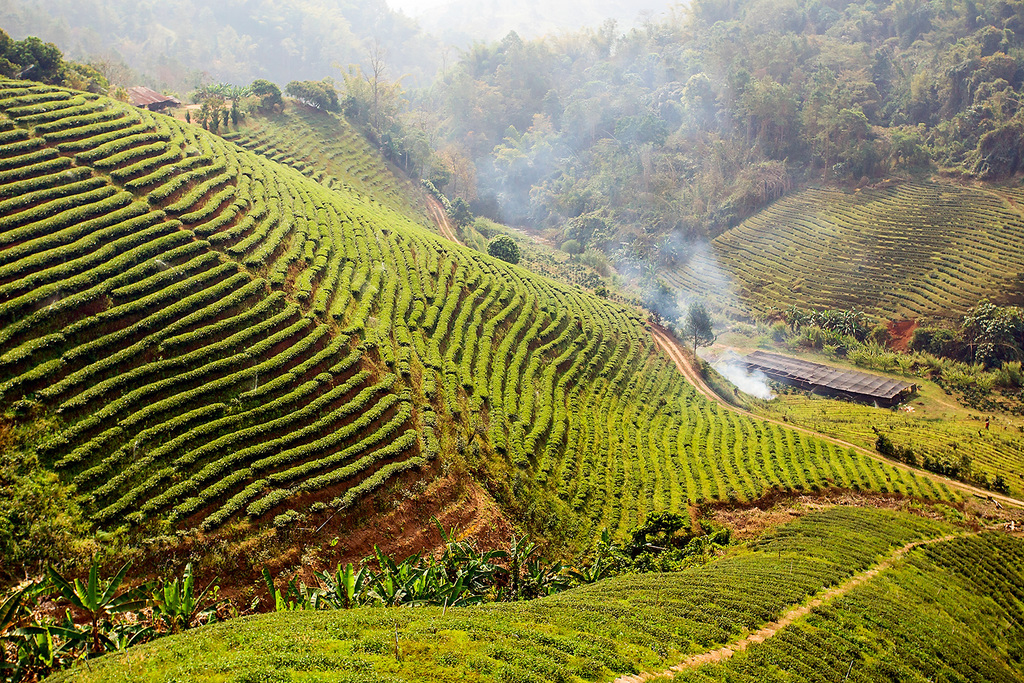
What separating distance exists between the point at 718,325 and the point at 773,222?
68.9ft

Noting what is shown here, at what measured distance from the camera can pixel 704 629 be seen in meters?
16.1

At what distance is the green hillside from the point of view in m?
11.8

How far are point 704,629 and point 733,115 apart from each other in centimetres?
9623

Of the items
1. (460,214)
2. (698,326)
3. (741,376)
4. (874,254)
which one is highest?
(460,214)

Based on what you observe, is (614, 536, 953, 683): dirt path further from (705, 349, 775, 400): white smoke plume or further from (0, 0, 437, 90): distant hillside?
(0, 0, 437, 90): distant hillside

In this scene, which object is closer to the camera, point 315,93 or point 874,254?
point 874,254

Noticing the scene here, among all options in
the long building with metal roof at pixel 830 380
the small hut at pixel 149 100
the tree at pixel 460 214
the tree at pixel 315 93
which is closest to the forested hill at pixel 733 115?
the tree at pixel 460 214

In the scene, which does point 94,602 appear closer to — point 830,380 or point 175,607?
point 175,607

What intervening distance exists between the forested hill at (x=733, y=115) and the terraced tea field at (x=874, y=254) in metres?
4.87

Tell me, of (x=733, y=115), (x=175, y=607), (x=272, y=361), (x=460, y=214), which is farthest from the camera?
(x=733, y=115)

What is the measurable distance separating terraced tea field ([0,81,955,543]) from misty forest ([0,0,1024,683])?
161mm

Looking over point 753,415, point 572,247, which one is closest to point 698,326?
point 753,415

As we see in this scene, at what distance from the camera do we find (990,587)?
2367cm

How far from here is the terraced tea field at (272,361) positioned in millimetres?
21016
